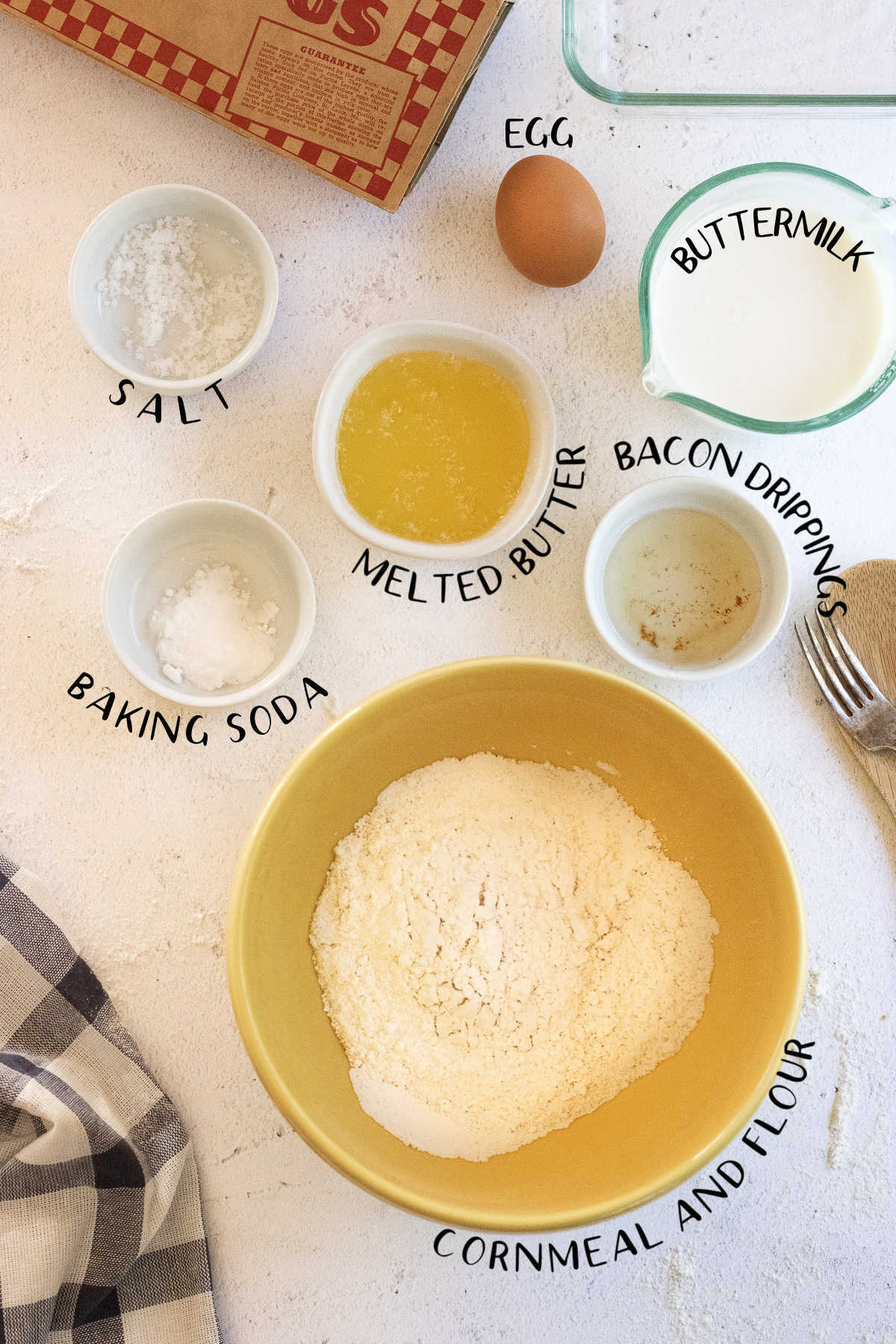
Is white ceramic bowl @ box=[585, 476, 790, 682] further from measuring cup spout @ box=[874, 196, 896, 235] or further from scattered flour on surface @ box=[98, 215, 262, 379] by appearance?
scattered flour on surface @ box=[98, 215, 262, 379]

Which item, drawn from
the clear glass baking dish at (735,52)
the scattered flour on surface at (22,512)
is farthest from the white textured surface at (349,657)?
the clear glass baking dish at (735,52)

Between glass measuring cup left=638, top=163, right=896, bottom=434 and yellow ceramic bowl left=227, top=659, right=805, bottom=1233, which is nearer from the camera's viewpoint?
yellow ceramic bowl left=227, top=659, right=805, bottom=1233

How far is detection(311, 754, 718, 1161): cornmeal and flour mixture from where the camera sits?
96 cm

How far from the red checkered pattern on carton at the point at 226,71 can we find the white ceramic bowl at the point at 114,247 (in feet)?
0.30

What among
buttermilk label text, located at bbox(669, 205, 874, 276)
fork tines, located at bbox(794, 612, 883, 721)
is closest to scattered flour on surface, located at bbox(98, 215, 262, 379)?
buttermilk label text, located at bbox(669, 205, 874, 276)

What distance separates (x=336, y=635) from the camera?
1.08m

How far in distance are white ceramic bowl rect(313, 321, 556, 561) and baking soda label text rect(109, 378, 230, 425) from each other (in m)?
0.14

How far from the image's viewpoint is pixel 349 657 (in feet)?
3.55

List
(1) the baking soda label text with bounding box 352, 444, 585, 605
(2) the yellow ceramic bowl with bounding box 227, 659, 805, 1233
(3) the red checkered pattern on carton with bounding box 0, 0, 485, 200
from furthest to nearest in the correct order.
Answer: (1) the baking soda label text with bounding box 352, 444, 585, 605 < (3) the red checkered pattern on carton with bounding box 0, 0, 485, 200 < (2) the yellow ceramic bowl with bounding box 227, 659, 805, 1233

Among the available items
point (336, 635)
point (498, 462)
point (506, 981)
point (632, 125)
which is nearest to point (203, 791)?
point (336, 635)

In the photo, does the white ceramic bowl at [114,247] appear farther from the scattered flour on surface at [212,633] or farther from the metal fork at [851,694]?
the metal fork at [851,694]

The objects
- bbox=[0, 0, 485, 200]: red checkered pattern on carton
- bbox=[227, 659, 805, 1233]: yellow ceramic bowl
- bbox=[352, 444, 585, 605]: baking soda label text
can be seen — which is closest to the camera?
bbox=[227, 659, 805, 1233]: yellow ceramic bowl

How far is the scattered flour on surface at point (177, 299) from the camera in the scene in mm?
1050

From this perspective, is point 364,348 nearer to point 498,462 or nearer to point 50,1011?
point 498,462
